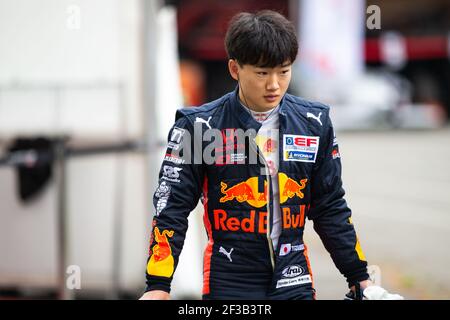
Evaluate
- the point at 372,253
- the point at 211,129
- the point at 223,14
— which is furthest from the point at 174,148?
the point at 223,14

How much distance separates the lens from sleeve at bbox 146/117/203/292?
2.83 metres

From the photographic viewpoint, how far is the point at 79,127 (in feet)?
18.8

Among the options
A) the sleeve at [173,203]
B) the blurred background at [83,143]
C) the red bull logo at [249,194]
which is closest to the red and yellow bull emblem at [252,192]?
the red bull logo at [249,194]

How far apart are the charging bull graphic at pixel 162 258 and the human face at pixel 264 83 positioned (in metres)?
0.58

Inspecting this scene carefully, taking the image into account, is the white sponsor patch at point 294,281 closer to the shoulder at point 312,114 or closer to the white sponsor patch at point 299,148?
the white sponsor patch at point 299,148

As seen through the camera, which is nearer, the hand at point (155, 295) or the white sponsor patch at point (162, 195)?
the hand at point (155, 295)

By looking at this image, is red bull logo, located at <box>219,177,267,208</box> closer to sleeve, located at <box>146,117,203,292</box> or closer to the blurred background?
sleeve, located at <box>146,117,203,292</box>

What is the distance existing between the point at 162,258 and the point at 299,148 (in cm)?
65

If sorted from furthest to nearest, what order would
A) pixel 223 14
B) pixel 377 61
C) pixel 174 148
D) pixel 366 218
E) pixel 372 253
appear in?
pixel 377 61 → pixel 223 14 → pixel 366 218 → pixel 372 253 → pixel 174 148

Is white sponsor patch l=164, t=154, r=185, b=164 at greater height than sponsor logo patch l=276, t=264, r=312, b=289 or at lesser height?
greater

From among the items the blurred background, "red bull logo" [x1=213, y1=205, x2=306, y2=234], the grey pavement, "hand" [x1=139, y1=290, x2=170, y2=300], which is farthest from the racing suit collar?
the grey pavement

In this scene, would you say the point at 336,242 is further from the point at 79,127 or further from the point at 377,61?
the point at 377,61

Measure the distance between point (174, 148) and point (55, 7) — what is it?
10.0 ft

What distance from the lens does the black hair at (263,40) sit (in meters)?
2.79
